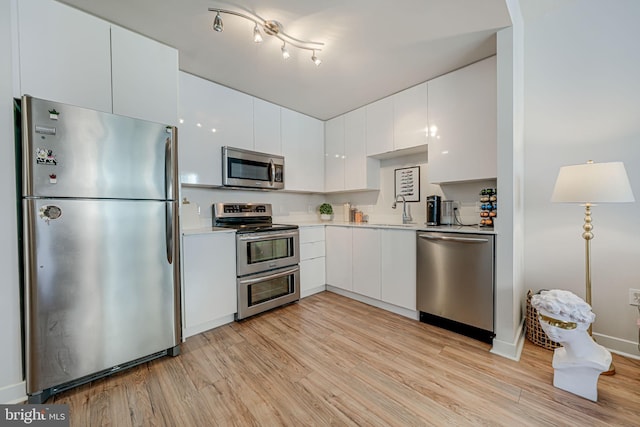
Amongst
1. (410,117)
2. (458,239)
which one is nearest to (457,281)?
(458,239)

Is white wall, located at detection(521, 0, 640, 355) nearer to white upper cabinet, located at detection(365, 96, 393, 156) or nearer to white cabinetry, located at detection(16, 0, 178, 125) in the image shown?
white upper cabinet, located at detection(365, 96, 393, 156)

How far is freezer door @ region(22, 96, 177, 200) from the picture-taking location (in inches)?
52.6

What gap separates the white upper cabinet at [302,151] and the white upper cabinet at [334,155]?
7 centimetres

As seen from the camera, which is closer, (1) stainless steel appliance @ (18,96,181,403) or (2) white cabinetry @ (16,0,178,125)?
(1) stainless steel appliance @ (18,96,181,403)

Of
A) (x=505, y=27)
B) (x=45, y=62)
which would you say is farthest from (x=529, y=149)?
(x=45, y=62)

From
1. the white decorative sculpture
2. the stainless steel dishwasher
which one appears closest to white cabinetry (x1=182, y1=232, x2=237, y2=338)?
the stainless steel dishwasher

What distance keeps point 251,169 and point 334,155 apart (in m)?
1.27

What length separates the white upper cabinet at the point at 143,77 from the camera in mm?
1717

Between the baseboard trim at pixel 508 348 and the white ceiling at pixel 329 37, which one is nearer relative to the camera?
the white ceiling at pixel 329 37

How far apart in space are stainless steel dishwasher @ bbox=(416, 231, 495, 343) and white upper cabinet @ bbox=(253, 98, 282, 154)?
1.96m

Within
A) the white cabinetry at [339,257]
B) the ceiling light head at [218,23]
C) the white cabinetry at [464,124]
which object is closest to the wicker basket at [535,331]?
the white cabinetry at [464,124]

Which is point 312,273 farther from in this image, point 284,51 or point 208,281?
point 284,51

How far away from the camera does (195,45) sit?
1930 mm

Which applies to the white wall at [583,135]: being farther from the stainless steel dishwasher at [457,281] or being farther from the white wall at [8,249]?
the white wall at [8,249]
